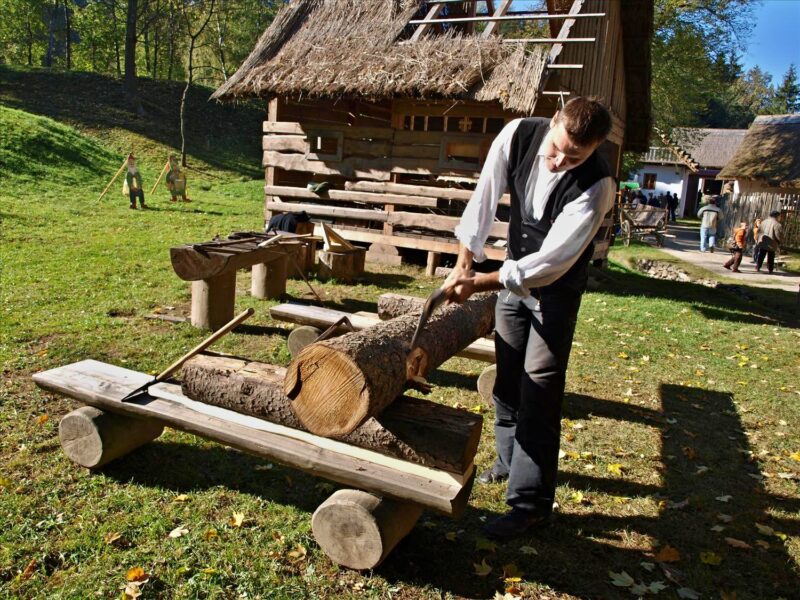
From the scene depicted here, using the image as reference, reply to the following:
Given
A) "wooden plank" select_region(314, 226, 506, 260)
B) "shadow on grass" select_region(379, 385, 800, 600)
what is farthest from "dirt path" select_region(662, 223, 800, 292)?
"shadow on grass" select_region(379, 385, 800, 600)

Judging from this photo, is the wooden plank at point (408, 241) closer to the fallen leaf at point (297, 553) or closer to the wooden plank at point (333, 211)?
the wooden plank at point (333, 211)

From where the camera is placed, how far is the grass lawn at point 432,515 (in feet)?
9.39

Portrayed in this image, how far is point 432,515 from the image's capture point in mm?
3445

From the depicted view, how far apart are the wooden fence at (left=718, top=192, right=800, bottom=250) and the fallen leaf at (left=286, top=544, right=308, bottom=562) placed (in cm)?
2241

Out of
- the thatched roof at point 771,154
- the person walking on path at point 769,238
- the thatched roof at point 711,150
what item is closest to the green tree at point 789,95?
the thatched roof at point 711,150

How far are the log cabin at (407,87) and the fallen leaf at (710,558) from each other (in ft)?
22.0

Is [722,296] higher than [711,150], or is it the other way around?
[711,150]

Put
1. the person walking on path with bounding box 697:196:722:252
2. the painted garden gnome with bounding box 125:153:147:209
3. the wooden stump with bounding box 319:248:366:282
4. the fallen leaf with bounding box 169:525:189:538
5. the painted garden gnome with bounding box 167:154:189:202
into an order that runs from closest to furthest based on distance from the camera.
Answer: the fallen leaf with bounding box 169:525:189:538, the wooden stump with bounding box 319:248:366:282, the painted garden gnome with bounding box 125:153:147:209, the painted garden gnome with bounding box 167:154:189:202, the person walking on path with bounding box 697:196:722:252

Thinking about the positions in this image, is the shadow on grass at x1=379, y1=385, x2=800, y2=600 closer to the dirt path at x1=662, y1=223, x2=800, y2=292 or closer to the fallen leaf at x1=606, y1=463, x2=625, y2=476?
the fallen leaf at x1=606, y1=463, x2=625, y2=476

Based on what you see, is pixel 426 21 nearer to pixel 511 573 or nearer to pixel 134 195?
pixel 134 195

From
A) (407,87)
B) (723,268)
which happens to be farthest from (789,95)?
(407,87)

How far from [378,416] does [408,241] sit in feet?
26.6

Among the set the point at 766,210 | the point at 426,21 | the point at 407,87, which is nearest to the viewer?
the point at 407,87

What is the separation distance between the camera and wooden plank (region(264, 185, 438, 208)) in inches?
426
